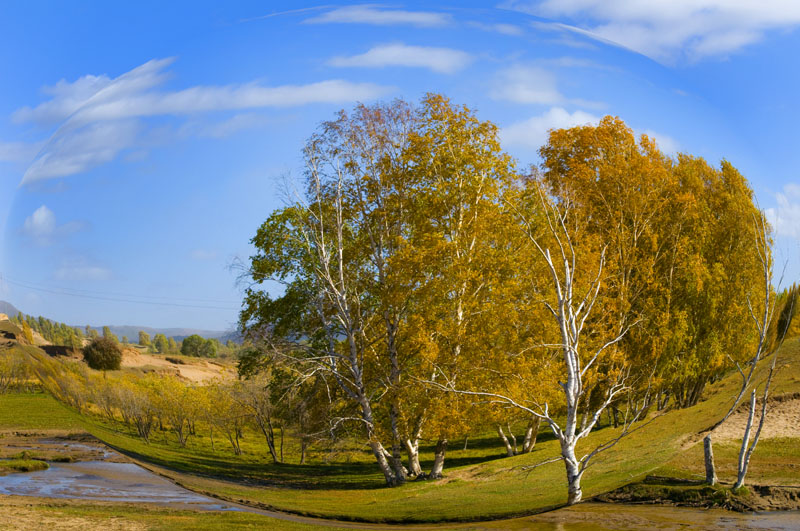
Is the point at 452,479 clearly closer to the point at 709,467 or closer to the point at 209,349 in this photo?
the point at 209,349

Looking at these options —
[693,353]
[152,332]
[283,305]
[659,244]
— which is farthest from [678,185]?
[152,332]

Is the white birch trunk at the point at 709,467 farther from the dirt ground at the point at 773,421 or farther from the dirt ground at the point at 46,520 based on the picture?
the dirt ground at the point at 46,520

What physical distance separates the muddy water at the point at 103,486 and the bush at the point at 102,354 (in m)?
3.95

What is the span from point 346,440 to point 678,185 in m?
22.4

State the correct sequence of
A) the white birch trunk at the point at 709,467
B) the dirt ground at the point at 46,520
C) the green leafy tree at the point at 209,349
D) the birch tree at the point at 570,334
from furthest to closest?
the green leafy tree at the point at 209,349 → the dirt ground at the point at 46,520 → the birch tree at the point at 570,334 → the white birch trunk at the point at 709,467

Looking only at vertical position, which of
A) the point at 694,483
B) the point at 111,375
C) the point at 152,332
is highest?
the point at 152,332

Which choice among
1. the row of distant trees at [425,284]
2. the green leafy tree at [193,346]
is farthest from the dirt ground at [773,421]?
the green leafy tree at [193,346]

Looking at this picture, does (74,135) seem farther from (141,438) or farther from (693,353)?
(693,353)

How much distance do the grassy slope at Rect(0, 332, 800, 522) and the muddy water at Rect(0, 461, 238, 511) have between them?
72 centimetres

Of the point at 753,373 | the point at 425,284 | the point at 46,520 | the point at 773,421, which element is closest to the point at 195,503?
the point at 46,520

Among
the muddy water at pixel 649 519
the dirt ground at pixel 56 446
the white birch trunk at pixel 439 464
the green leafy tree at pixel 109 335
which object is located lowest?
the white birch trunk at pixel 439 464

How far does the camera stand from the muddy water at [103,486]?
1791 centimetres

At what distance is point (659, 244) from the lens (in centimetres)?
3475

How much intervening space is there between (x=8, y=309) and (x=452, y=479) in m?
15.7
